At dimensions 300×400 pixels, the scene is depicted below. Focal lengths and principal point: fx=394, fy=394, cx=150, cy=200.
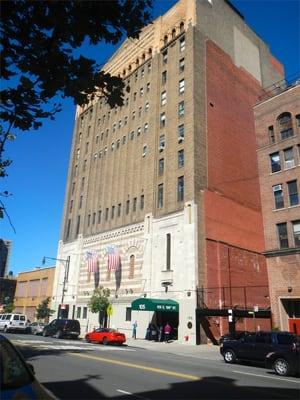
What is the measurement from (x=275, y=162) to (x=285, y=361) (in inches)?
777

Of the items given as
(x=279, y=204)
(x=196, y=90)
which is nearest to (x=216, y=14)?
(x=196, y=90)

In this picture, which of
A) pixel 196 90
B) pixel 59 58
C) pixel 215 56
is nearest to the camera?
pixel 59 58

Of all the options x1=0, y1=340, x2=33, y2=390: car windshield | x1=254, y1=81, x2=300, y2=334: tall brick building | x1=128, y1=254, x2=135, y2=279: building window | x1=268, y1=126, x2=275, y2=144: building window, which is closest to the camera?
x1=0, y1=340, x2=33, y2=390: car windshield

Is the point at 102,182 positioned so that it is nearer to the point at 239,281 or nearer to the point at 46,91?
the point at 239,281

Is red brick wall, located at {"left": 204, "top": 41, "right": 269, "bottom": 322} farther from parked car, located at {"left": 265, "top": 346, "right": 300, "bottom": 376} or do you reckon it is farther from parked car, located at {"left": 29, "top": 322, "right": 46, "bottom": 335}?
parked car, located at {"left": 265, "top": 346, "right": 300, "bottom": 376}

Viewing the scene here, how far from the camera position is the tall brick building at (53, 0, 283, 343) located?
38094mm

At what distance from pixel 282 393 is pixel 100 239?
41.3 meters

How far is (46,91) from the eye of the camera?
617 centimetres

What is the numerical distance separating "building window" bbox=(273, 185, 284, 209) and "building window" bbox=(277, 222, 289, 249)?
1614 millimetres

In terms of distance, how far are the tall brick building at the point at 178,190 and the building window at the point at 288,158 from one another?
32.9ft

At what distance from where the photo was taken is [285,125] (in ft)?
108

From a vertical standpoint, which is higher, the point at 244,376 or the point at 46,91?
the point at 46,91

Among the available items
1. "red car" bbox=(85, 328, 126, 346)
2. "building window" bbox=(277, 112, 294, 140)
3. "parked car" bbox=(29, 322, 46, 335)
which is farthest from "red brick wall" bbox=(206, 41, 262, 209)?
"parked car" bbox=(29, 322, 46, 335)

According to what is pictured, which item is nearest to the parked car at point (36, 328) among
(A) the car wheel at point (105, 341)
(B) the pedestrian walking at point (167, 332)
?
(A) the car wheel at point (105, 341)
